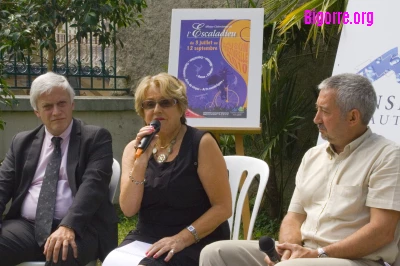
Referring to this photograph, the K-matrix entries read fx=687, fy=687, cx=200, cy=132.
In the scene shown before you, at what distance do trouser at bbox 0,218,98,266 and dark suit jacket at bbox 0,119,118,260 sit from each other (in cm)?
6

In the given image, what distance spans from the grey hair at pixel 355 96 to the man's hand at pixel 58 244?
59.6 inches

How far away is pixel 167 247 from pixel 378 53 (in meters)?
1.80

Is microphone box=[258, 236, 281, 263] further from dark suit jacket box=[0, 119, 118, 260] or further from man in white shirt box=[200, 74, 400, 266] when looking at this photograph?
dark suit jacket box=[0, 119, 118, 260]

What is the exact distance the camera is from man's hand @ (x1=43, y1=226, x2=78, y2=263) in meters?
3.46

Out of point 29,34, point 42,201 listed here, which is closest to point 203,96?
point 29,34

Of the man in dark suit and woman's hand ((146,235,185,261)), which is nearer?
woman's hand ((146,235,185,261))

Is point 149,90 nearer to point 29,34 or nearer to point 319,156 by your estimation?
point 319,156

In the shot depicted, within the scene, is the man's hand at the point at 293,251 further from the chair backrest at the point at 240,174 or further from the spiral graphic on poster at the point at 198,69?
the spiral graphic on poster at the point at 198,69

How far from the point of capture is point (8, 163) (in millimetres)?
3934

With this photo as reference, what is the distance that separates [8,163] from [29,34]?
1.37 m

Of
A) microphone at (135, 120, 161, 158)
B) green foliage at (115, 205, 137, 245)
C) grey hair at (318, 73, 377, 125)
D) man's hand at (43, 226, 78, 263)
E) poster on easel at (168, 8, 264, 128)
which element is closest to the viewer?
grey hair at (318, 73, 377, 125)

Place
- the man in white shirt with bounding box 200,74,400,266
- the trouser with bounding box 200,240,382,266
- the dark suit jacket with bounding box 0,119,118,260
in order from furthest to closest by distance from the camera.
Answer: the dark suit jacket with bounding box 0,119,118,260
the trouser with bounding box 200,240,382,266
the man in white shirt with bounding box 200,74,400,266

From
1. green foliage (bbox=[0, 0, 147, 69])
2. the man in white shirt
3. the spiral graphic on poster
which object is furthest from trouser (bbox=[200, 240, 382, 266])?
green foliage (bbox=[0, 0, 147, 69])

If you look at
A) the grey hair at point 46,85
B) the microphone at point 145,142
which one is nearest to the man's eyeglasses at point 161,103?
the microphone at point 145,142
